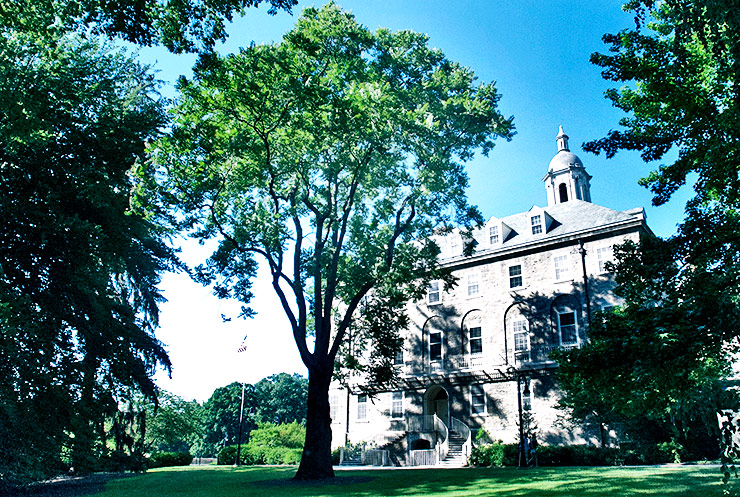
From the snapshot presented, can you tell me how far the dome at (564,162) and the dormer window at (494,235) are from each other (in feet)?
39.2

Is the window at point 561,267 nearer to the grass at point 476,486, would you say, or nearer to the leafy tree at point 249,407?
the grass at point 476,486

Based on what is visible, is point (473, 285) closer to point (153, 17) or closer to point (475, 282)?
point (475, 282)

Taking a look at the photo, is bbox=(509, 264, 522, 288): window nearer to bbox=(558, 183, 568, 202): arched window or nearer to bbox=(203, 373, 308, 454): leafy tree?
bbox=(558, 183, 568, 202): arched window

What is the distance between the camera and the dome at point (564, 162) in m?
44.9

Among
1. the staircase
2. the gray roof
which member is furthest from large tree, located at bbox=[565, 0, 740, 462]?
the staircase

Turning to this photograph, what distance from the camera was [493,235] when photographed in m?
36.5

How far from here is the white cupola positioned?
44719 mm

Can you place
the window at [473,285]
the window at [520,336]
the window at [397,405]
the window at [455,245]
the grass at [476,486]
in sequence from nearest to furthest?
the grass at [476,486], the window at [520,336], the window at [473,285], the window at [397,405], the window at [455,245]

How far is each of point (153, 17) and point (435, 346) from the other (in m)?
29.7

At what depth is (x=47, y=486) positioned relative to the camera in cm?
1753

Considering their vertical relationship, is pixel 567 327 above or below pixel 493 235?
below

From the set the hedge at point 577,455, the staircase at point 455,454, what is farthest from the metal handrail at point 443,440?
the hedge at point 577,455

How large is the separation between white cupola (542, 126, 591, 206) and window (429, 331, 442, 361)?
1701cm

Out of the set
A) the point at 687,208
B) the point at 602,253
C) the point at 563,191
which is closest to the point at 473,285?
the point at 602,253
